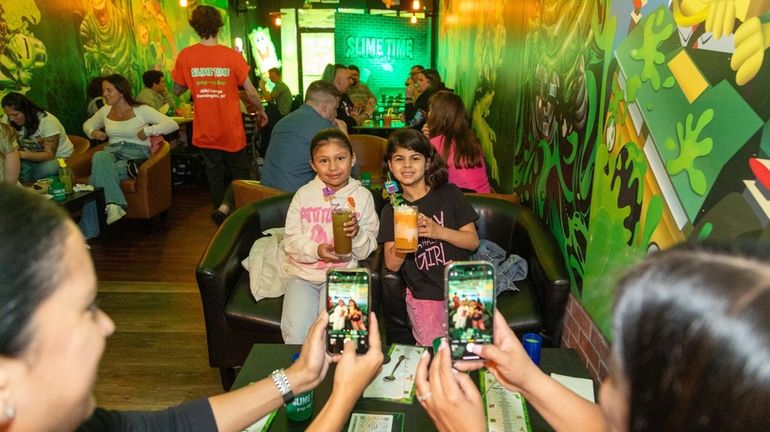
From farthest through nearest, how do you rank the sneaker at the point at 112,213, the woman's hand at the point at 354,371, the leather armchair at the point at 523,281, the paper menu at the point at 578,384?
1. the sneaker at the point at 112,213
2. the leather armchair at the point at 523,281
3. the paper menu at the point at 578,384
4. the woman's hand at the point at 354,371

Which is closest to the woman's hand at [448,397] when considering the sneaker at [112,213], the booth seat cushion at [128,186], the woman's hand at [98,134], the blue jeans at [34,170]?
the sneaker at [112,213]

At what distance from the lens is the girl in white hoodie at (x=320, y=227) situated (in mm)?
2559

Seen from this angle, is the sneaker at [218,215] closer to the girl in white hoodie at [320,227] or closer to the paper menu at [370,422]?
the girl in white hoodie at [320,227]

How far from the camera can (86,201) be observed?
4.60m

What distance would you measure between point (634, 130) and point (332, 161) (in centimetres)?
142

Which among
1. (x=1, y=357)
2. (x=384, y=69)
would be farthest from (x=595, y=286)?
(x=384, y=69)

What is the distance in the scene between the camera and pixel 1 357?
67 centimetres

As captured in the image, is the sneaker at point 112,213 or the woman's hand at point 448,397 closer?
the woman's hand at point 448,397

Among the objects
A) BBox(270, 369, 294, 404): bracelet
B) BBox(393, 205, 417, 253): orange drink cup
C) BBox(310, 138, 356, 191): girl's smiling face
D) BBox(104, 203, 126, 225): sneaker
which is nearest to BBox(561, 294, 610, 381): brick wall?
BBox(393, 205, 417, 253): orange drink cup

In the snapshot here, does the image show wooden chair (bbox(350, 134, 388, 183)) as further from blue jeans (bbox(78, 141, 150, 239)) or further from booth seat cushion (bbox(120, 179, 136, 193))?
blue jeans (bbox(78, 141, 150, 239))

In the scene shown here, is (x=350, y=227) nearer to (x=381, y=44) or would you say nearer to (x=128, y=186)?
(x=128, y=186)

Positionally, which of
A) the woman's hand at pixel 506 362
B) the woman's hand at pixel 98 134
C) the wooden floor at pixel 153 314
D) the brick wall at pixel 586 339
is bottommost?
the wooden floor at pixel 153 314

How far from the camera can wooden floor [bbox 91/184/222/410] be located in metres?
2.76

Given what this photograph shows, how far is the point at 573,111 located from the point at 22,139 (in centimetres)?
483
